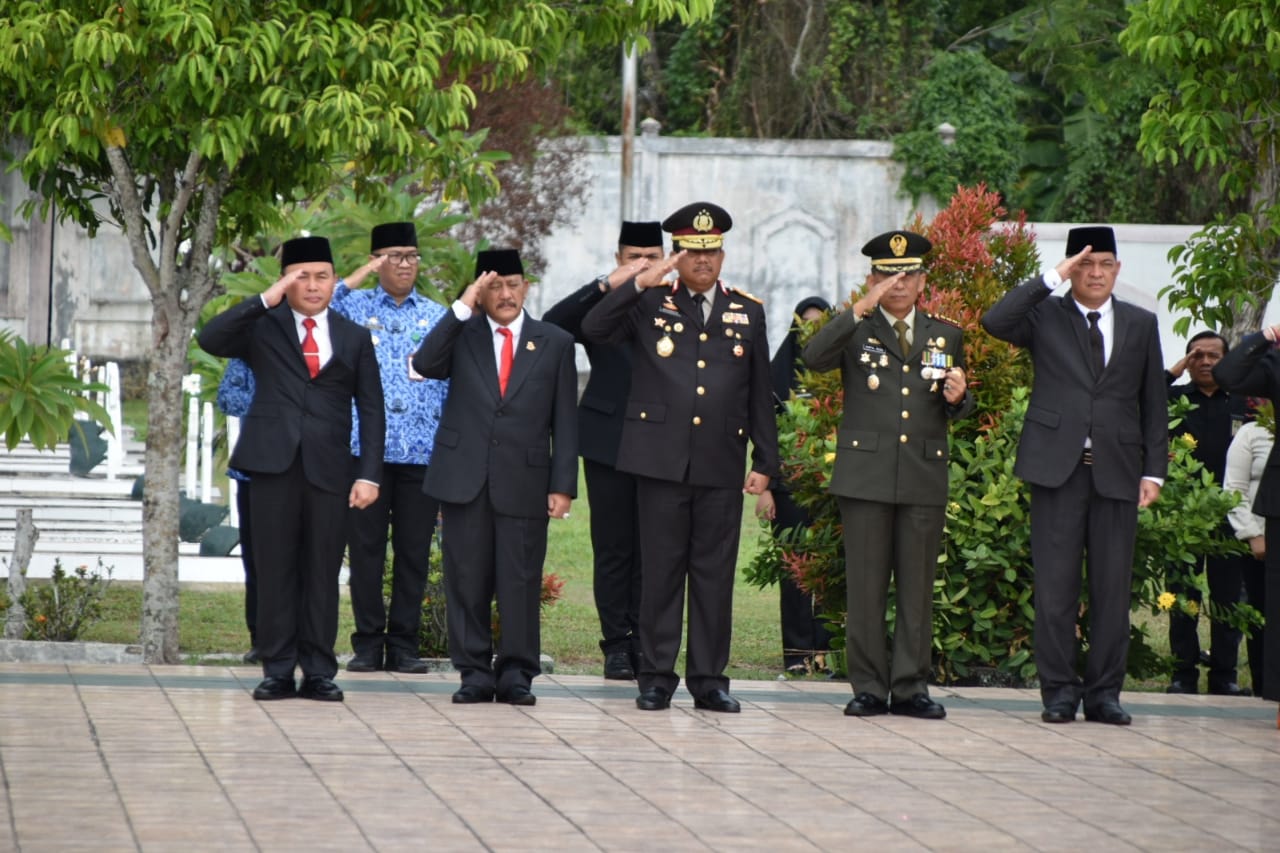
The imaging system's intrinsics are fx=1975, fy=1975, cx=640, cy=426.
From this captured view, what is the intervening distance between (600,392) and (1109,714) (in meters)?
2.76

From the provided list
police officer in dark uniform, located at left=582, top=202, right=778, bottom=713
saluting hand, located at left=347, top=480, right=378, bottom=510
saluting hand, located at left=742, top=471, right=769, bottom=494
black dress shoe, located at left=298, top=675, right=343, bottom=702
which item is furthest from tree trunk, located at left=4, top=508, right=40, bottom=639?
saluting hand, located at left=742, top=471, right=769, bottom=494

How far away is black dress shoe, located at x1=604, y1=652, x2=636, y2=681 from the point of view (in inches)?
364

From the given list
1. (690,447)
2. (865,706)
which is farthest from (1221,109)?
(865,706)

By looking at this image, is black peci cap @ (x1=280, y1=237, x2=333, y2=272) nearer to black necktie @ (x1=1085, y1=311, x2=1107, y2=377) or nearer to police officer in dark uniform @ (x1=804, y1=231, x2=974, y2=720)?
police officer in dark uniform @ (x1=804, y1=231, x2=974, y2=720)

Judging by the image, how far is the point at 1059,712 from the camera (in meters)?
8.20

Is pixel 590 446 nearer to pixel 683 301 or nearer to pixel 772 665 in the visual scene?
pixel 683 301

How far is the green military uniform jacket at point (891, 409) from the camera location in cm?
820

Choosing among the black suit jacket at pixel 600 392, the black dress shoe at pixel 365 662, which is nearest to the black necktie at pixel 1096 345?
the black suit jacket at pixel 600 392

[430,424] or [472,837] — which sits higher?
[430,424]

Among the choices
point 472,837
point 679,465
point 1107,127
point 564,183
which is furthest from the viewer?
point 1107,127

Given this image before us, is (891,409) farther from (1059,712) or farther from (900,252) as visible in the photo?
(1059,712)

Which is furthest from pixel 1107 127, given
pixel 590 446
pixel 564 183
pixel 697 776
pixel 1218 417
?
pixel 697 776

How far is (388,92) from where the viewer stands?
8.91 metres

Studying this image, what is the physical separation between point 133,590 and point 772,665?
4601 millimetres
